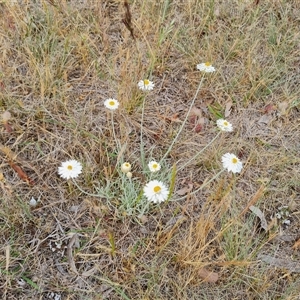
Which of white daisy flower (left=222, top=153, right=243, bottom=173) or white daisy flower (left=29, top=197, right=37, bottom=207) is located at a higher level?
white daisy flower (left=222, top=153, right=243, bottom=173)

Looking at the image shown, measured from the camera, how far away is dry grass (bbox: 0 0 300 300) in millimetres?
1349

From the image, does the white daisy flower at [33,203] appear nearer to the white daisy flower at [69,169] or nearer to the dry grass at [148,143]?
the dry grass at [148,143]

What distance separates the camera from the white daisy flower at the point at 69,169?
142 centimetres

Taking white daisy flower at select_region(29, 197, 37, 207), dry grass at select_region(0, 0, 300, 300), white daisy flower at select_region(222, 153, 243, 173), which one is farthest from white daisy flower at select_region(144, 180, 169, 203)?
white daisy flower at select_region(29, 197, 37, 207)

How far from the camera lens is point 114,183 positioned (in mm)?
1493

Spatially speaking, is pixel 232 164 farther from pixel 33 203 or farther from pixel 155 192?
pixel 33 203

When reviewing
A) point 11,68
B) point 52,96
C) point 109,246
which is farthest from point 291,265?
point 11,68

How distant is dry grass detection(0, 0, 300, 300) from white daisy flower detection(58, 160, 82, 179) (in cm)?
7

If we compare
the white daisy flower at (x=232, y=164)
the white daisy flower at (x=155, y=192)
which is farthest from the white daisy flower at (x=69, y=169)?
the white daisy flower at (x=232, y=164)

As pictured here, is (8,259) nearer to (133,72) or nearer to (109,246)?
(109,246)

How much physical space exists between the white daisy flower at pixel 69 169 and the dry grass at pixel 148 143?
0.22 ft

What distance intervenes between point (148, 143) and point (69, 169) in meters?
0.39

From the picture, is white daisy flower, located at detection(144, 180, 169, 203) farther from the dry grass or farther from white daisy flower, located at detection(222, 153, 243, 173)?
white daisy flower, located at detection(222, 153, 243, 173)

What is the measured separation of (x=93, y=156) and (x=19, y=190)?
31 cm
